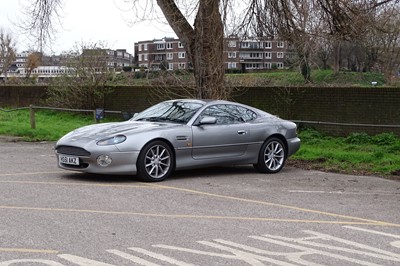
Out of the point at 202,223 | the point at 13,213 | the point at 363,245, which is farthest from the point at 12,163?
the point at 363,245

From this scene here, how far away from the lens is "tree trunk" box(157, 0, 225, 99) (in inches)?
615

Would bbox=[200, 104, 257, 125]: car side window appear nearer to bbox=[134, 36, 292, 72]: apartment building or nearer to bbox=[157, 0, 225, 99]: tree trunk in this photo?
bbox=[157, 0, 225, 99]: tree trunk

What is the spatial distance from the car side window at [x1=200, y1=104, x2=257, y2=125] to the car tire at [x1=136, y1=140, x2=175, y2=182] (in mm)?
1167

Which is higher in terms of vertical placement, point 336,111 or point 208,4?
point 208,4

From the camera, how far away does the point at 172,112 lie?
37.8ft

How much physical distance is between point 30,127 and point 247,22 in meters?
8.06

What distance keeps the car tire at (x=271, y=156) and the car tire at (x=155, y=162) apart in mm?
2013

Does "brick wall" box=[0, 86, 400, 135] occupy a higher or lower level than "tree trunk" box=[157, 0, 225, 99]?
lower

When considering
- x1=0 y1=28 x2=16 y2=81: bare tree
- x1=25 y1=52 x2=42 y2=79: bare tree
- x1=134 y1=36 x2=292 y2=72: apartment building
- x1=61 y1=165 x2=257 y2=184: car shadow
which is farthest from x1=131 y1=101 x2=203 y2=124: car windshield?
x1=0 y1=28 x2=16 y2=81: bare tree

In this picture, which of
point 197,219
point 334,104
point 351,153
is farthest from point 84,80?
point 197,219

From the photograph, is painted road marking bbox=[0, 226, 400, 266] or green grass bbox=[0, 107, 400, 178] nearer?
painted road marking bbox=[0, 226, 400, 266]

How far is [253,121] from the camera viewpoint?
11.9 meters

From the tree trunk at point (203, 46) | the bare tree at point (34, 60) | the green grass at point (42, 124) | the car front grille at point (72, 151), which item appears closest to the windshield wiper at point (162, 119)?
the car front grille at point (72, 151)

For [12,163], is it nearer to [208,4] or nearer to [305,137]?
[208,4]
